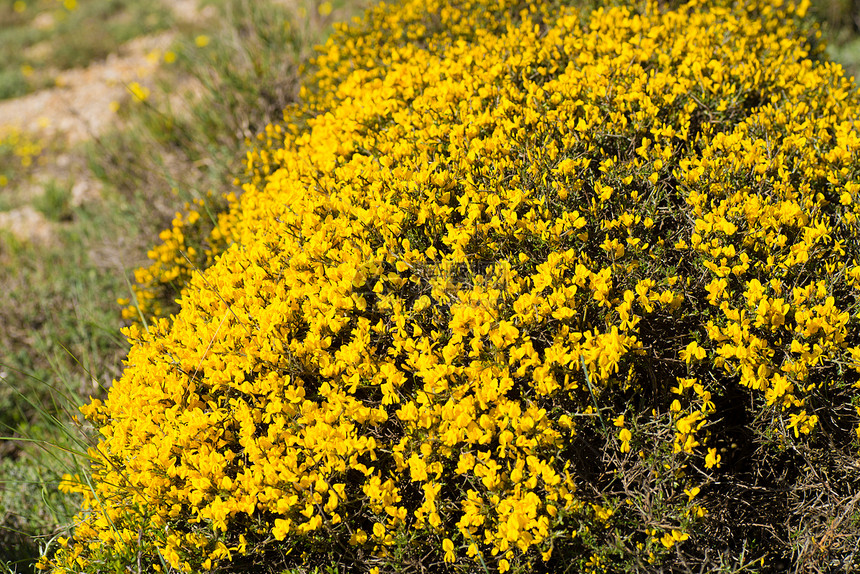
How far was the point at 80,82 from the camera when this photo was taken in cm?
904

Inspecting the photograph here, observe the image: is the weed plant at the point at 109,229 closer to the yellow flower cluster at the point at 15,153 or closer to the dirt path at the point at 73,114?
the dirt path at the point at 73,114

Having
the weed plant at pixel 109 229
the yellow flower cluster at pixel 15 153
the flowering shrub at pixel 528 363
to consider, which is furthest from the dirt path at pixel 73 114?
the flowering shrub at pixel 528 363

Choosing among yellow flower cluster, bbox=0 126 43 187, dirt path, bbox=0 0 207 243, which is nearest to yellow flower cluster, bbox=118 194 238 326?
dirt path, bbox=0 0 207 243

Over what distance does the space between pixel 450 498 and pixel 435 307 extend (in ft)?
2.13

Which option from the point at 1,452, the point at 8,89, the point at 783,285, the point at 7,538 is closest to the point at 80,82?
the point at 8,89

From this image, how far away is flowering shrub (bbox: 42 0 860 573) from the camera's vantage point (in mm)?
1854

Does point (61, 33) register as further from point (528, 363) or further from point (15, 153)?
point (528, 363)

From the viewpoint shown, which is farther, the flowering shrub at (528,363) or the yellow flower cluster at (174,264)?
the yellow flower cluster at (174,264)

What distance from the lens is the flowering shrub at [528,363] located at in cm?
185

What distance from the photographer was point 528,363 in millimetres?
1927

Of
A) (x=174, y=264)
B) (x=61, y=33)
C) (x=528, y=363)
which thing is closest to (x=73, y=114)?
(x=174, y=264)

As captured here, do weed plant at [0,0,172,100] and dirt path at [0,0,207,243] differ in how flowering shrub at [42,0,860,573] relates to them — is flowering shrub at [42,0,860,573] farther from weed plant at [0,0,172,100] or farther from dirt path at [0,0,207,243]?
weed plant at [0,0,172,100]

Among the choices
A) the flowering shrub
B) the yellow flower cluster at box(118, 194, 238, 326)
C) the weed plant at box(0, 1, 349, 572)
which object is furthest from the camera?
the weed plant at box(0, 1, 349, 572)

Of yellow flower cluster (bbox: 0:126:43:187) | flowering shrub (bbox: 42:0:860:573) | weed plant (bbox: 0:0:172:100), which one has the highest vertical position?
weed plant (bbox: 0:0:172:100)
